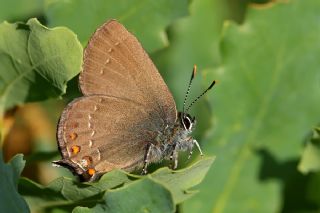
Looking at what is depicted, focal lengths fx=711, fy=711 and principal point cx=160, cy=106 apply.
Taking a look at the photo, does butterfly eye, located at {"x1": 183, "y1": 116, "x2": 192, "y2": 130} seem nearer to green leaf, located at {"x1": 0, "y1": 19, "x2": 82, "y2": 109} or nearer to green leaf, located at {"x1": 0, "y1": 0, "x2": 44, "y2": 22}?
green leaf, located at {"x1": 0, "y1": 19, "x2": 82, "y2": 109}

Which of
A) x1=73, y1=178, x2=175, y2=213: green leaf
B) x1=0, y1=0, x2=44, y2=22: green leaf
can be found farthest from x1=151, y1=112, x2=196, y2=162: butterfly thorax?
x1=73, y1=178, x2=175, y2=213: green leaf

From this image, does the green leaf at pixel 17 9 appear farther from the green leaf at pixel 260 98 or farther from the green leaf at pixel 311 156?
the green leaf at pixel 311 156

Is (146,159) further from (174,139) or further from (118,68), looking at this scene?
(118,68)

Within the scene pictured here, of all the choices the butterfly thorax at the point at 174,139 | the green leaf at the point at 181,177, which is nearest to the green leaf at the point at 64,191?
the green leaf at the point at 181,177

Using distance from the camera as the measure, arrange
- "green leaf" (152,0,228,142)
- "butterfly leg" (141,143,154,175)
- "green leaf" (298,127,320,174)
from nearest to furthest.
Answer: "green leaf" (298,127,320,174) < "butterfly leg" (141,143,154,175) < "green leaf" (152,0,228,142)

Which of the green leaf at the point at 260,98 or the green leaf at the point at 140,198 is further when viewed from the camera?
the green leaf at the point at 260,98

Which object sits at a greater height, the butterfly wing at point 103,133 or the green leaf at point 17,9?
the green leaf at point 17,9
